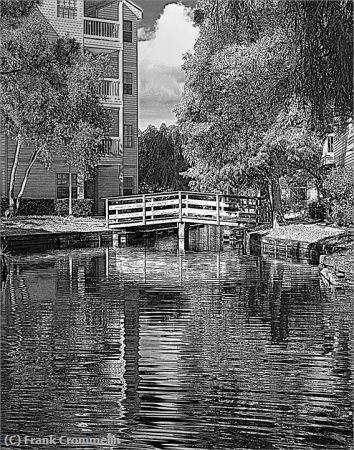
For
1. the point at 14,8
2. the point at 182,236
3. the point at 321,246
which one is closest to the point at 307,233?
the point at 321,246

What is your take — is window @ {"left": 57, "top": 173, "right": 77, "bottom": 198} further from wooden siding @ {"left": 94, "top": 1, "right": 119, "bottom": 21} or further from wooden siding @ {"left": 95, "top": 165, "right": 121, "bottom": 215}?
wooden siding @ {"left": 94, "top": 1, "right": 119, "bottom": 21}

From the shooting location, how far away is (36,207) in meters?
34.5

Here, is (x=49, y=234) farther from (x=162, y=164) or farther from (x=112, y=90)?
(x=162, y=164)

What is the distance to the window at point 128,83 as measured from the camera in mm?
39844

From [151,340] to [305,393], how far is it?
2817 millimetres

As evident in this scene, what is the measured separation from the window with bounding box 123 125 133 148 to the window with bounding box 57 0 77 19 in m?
5.74

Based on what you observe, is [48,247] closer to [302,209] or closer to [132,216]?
[132,216]

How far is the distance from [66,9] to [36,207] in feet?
31.4

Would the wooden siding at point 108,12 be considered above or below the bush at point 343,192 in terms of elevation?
above

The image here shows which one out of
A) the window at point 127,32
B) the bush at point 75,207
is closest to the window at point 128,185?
the bush at point 75,207

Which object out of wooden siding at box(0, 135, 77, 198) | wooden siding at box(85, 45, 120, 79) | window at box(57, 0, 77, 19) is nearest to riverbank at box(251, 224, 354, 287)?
wooden siding at box(0, 135, 77, 198)

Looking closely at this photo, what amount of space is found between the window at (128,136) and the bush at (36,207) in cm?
585

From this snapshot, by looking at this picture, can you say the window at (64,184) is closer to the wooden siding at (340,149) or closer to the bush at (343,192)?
the wooden siding at (340,149)

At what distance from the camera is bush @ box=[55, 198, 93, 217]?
34.7m
